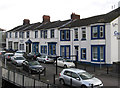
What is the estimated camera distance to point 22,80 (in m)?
13.3

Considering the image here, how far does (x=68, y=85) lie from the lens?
13914mm

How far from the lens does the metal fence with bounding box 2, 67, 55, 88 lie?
36.1 feet

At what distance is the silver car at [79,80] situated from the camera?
12188 mm

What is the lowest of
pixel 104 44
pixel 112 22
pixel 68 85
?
pixel 68 85

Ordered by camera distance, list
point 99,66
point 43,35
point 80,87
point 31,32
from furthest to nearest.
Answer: point 31,32
point 43,35
point 99,66
point 80,87

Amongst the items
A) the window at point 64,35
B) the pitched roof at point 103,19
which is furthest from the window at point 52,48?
the pitched roof at point 103,19

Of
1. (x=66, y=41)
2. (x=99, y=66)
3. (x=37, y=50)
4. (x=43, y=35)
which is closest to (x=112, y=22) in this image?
(x=99, y=66)

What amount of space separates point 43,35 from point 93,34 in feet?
51.4

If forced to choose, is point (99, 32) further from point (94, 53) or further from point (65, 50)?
point (65, 50)

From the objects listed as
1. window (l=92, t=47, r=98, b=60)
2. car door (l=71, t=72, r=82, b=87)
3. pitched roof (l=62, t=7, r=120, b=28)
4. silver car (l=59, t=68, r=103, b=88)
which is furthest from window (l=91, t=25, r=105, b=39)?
car door (l=71, t=72, r=82, b=87)

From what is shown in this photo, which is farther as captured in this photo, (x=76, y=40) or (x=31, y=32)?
(x=31, y=32)

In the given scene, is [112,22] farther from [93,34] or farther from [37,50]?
[37,50]

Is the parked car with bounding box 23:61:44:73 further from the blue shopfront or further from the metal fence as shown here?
the blue shopfront

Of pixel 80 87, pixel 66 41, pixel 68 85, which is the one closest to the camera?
pixel 80 87
